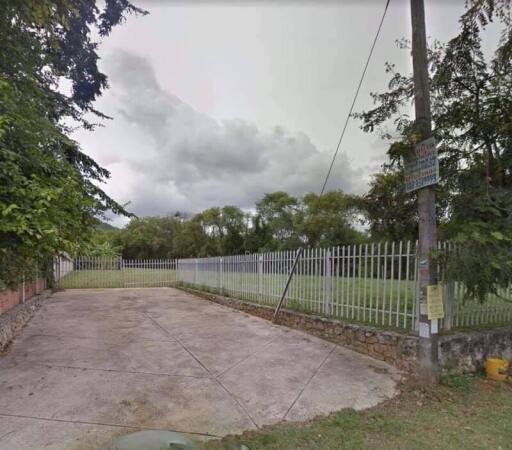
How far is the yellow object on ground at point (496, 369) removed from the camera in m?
4.74

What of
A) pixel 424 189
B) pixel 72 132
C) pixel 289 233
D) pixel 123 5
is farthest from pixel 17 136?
pixel 289 233

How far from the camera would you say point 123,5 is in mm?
7797

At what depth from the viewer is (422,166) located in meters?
4.74

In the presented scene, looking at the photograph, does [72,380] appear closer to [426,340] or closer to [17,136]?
[17,136]

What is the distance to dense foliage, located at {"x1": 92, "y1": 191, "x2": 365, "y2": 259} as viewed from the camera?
3256cm

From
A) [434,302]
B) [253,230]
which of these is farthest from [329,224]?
[434,302]

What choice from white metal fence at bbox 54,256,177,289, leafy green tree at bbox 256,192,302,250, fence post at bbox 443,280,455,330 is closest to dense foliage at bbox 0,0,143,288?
fence post at bbox 443,280,455,330

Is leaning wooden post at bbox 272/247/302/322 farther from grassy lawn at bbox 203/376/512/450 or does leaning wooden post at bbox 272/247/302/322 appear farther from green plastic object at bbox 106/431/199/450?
green plastic object at bbox 106/431/199/450

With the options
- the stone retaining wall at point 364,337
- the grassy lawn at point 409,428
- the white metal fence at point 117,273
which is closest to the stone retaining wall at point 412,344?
the stone retaining wall at point 364,337

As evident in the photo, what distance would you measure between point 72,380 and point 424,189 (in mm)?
5246

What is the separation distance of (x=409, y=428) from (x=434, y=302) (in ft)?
5.58

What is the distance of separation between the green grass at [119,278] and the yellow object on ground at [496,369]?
15.6 meters

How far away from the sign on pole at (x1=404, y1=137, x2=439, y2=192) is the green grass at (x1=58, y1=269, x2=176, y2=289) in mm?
15288

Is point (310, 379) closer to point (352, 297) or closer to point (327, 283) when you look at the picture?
point (352, 297)
